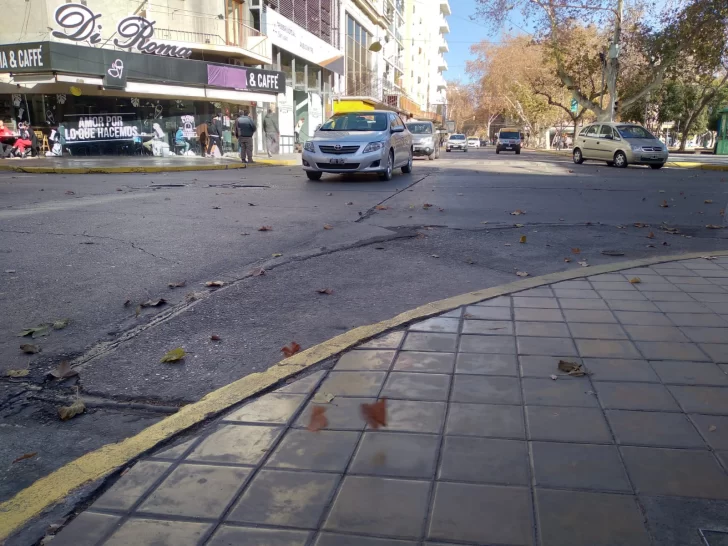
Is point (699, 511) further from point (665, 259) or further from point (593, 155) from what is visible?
point (593, 155)

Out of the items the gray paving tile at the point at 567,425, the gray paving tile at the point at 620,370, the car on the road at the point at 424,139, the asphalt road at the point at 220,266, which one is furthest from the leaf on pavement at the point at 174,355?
the car on the road at the point at 424,139

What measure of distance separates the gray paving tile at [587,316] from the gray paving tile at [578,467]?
1.67 metres

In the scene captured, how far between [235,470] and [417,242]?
4.80 metres

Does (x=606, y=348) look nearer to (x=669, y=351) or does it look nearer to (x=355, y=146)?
(x=669, y=351)

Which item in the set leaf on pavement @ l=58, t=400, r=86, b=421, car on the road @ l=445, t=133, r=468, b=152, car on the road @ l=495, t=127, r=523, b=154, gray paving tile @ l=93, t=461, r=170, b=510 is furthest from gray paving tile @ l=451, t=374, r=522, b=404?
car on the road @ l=445, t=133, r=468, b=152

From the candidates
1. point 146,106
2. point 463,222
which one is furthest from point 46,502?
point 146,106

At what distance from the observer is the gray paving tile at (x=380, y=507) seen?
6.66 feet

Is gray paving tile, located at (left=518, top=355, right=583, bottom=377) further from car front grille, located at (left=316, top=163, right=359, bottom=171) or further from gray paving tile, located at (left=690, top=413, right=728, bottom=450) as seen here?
car front grille, located at (left=316, top=163, right=359, bottom=171)

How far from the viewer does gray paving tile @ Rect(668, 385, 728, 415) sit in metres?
2.83

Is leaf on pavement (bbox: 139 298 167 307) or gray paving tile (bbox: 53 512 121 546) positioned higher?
leaf on pavement (bbox: 139 298 167 307)

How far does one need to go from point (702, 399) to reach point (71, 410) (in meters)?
2.96

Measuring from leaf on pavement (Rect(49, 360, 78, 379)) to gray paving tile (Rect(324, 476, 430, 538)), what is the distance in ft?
6.07

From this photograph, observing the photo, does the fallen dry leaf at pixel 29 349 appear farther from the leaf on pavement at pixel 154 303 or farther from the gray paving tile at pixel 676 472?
the gray paving tile at pixel 676 472

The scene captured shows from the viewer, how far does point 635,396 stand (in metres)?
2.96
